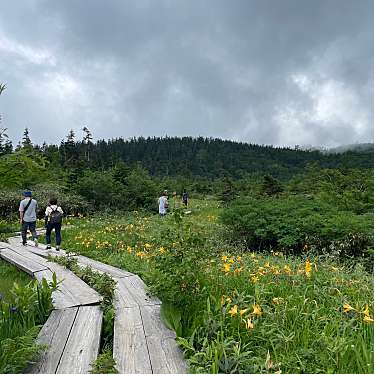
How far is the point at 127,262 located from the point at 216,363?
4.06 metres

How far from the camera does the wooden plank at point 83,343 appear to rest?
238cm

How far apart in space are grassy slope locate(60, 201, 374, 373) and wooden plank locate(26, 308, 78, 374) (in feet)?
3.03

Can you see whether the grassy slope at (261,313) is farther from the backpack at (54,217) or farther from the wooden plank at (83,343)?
the backpack at (54,217)

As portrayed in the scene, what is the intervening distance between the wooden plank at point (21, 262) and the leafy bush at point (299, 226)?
5.50 meters

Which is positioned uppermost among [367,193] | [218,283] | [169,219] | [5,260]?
[367,193]

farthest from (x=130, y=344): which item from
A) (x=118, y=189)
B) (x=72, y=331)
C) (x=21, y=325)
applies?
(x=118, y=189)

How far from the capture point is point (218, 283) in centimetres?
360

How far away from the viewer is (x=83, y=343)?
274cm

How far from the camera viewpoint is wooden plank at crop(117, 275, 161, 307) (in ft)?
12.2

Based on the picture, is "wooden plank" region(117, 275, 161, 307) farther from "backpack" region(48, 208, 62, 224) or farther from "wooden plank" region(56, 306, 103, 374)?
"backpack" region(48, 208, 62, 224)

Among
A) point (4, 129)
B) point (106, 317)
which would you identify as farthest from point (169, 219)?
point (4, 129)

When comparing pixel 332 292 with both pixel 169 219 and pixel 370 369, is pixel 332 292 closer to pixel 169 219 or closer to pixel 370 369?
pixel 370 369

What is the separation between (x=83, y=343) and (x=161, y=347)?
0.66m

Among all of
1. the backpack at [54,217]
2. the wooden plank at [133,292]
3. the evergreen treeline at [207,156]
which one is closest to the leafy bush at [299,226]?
the wooden plank at [133,292]
